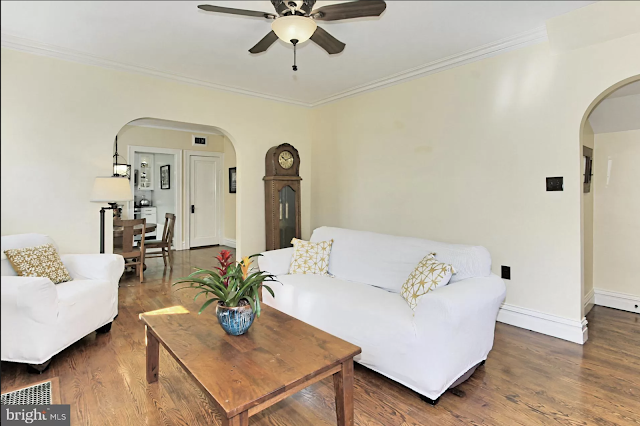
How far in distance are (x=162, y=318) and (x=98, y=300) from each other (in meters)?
1.04

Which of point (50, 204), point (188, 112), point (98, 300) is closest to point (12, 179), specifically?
point (50, 204)

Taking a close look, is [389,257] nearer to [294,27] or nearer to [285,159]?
[294,27]

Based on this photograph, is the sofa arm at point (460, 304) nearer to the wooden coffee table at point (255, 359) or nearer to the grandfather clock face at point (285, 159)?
the wooden coffee table at point (255, 359)

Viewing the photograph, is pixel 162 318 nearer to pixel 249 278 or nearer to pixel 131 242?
pixel 249 278

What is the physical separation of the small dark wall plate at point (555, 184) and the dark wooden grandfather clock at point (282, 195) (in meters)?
2.94

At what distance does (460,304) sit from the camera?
1946mm

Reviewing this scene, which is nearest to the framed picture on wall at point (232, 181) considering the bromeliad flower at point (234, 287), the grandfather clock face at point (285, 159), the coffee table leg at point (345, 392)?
the grandfather clock face at point (285, 159)

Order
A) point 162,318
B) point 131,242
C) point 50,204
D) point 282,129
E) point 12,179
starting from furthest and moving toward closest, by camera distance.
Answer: point 282,129, point 131,242, point 162,318, point 50,204, point 12,179

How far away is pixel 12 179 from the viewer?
25.9 inches

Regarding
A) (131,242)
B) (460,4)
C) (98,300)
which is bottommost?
(98,300)

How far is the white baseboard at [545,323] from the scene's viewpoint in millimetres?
2805

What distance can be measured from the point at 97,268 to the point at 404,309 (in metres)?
2.44

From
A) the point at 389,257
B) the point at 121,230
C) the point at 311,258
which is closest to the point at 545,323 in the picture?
the point at 389,257

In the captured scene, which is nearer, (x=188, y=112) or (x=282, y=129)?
(x=188, y=112)
